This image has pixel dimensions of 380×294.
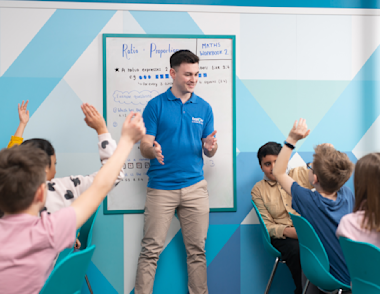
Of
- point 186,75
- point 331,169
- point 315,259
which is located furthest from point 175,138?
point 315,259

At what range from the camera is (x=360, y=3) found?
2.80 metres

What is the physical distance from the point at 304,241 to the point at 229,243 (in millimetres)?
1070

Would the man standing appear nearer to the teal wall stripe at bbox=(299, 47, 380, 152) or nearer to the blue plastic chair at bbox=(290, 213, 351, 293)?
the blue plastic chair at bbox=(290, 213, 351, 293)

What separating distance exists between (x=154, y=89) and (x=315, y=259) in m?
1.79

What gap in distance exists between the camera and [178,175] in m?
2.32

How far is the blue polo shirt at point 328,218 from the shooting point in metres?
1.59

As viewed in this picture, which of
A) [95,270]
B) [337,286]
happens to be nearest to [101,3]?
[95,270]

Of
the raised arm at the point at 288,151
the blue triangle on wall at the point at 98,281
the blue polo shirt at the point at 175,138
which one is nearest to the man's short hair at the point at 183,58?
the blue polo shirt at the point at 175,138

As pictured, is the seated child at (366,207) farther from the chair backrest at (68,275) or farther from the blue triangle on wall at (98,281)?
the blue triangle on wall at (98,281)

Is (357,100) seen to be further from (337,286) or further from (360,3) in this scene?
(337,286)

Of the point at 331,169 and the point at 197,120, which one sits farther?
the point at 197,120

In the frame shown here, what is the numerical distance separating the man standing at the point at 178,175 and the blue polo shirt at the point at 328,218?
0.84 metres

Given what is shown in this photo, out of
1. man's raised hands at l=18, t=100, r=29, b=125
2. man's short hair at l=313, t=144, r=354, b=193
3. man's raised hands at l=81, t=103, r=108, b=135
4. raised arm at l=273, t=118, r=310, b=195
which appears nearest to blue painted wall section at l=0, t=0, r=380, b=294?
man's raised hands at l=18, t=100, r=29, b=125

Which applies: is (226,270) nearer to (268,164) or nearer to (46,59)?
(268,164)
